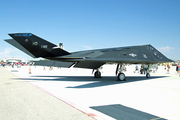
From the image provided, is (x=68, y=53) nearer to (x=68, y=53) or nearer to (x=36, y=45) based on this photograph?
(x=68, y=53)

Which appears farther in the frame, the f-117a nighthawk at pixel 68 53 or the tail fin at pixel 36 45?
the f-117a nighthawk at pixel 68 53

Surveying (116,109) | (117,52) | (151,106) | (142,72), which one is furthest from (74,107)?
(142,72)

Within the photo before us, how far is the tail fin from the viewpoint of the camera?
1034 centimetres

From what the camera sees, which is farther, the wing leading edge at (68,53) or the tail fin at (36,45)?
the wing leading edge at (68,53)

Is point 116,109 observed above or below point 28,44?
below

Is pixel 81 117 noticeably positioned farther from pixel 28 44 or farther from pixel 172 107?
pixel 28 44

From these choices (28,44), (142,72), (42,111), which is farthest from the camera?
(142,72)

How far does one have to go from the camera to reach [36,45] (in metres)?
10.7

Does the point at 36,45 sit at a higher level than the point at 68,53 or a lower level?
higher

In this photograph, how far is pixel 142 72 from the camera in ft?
72.9

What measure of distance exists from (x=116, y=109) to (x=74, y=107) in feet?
4.59

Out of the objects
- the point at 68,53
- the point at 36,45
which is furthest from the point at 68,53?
the point at 36,45

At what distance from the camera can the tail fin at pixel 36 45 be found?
1034cm

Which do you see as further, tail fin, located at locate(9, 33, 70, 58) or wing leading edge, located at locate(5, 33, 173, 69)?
wing leading edge, located at locate(5, 33, 173, 69)
